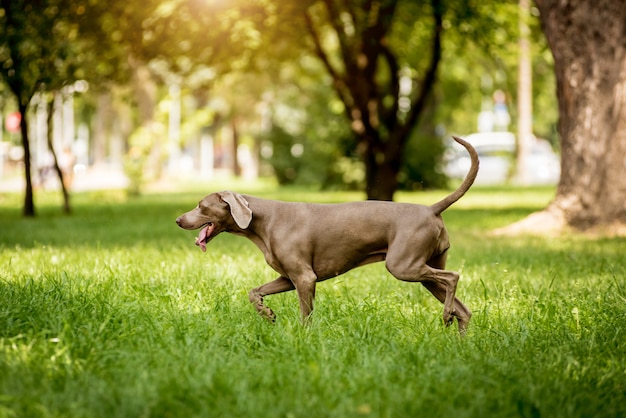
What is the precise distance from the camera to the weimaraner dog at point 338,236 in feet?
19.2

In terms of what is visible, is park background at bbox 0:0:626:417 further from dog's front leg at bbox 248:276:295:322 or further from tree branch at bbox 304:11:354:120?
dog's front leg at bbox 248:276:295:322

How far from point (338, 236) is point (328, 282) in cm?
269

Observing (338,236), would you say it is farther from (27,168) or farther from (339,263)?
(27,168)

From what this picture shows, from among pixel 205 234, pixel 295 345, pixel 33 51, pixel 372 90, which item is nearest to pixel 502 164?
pixel 372 90

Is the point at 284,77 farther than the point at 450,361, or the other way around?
the point at 284,77

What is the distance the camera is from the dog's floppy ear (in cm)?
596

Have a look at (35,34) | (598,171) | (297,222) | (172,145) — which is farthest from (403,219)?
(172,145)

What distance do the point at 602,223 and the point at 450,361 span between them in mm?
9015

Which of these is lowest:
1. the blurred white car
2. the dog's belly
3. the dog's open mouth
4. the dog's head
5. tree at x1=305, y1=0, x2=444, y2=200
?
the blurred white car

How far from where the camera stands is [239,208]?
6.02m

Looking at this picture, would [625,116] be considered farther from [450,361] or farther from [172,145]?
[172,145]

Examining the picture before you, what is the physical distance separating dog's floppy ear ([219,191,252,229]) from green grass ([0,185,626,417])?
2.23ft

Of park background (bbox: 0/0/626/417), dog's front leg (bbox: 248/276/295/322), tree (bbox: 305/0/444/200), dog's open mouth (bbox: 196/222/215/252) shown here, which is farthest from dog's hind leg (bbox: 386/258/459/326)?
tree (bbox: 305/0/444/200)

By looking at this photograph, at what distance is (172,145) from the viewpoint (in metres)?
33.2
